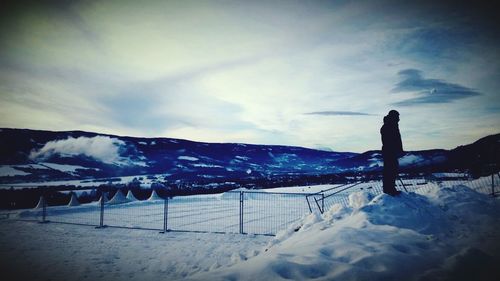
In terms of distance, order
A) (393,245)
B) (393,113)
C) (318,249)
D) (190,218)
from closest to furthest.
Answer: (393,245) → (318,249) → (393,113) → (190,218)

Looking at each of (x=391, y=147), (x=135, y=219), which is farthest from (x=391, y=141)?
(x=135, y=219)

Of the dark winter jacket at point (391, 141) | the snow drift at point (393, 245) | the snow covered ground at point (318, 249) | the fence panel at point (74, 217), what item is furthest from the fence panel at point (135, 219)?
the dark winter jacket at point (391, 141)

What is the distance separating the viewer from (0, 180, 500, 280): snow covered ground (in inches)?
191

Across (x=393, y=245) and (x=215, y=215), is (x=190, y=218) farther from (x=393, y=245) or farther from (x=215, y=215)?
(x=393, y=245)

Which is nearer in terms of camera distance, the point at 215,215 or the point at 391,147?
the point at 391,147

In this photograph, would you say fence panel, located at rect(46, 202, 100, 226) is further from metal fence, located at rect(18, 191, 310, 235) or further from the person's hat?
the person's hat

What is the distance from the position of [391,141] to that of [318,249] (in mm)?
6367

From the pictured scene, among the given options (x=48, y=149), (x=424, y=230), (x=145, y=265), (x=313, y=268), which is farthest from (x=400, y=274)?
(x=48, y=149)

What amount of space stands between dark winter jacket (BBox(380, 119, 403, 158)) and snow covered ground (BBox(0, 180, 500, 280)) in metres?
1.65

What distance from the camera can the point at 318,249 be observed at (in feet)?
19.5

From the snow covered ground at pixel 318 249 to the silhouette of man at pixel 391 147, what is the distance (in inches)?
41.0

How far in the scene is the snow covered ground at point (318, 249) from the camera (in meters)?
4.86

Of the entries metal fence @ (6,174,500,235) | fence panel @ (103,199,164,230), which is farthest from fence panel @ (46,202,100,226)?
fence panel @ (103,199,164,230)

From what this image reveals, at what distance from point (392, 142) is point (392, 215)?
11.2 feet
